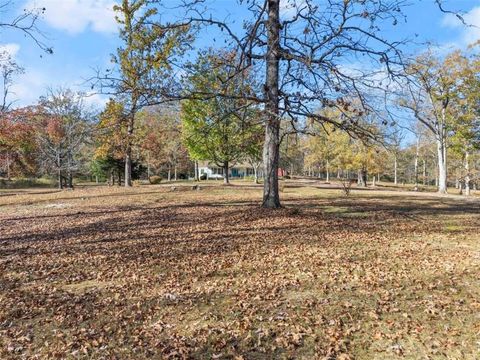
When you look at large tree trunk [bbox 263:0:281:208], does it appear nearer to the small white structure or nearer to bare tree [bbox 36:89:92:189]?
bare tree [bbox 36:89:92:189]

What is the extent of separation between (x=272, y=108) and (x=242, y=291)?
6.35 meters

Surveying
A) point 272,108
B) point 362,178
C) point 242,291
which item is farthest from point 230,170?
point 242,291

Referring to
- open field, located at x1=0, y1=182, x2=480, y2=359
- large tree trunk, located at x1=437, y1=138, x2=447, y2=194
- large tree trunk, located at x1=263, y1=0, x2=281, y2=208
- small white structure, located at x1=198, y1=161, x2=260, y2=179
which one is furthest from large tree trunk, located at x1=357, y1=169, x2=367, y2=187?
open field, located at x1=0, y1=182, x2=480, y2=359

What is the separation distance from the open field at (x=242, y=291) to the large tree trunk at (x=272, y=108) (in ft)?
6.48

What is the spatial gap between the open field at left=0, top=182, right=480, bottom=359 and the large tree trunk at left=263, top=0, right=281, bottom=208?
197 centimetres

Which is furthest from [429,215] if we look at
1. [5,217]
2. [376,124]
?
[5,217]

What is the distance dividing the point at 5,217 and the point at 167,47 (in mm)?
7692

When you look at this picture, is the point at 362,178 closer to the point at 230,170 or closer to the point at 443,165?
the point at 443,165

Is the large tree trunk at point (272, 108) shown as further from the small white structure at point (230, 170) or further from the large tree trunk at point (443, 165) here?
the small white structure at point (230, 170)

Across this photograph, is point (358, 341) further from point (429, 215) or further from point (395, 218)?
point (429, 215)

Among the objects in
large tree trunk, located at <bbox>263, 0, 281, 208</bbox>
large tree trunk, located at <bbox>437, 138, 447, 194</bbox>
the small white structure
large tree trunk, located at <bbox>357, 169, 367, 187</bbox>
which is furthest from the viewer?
the small white structure

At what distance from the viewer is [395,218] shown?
444 inches

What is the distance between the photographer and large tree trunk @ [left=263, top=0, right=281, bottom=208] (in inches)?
406

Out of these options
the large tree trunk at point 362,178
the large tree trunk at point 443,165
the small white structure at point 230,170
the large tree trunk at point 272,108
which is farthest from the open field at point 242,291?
the small white structure at point 230,170
